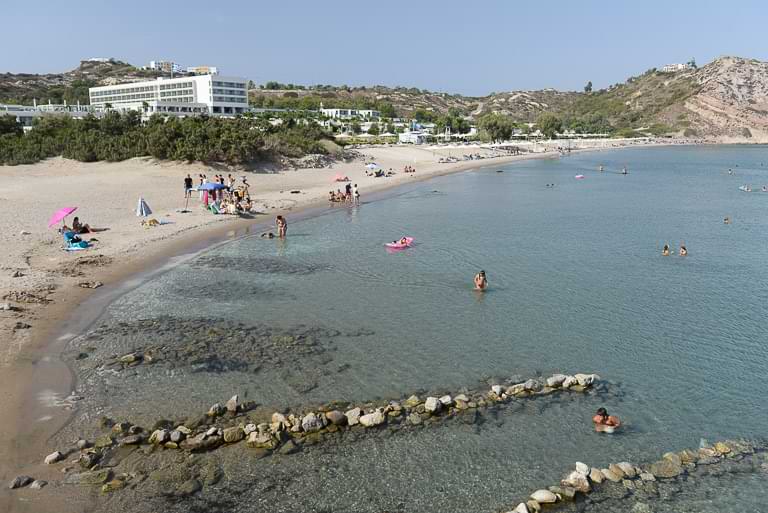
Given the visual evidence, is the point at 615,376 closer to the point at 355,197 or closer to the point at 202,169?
the point at 355,197

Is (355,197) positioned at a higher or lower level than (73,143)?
lower

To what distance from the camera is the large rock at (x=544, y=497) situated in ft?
34.3

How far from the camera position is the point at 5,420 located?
40.2 ft

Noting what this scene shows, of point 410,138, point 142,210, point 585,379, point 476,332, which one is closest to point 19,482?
point 585,379

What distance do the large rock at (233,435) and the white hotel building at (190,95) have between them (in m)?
110

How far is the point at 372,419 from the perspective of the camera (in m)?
12.8

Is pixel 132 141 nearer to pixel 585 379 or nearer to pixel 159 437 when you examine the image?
pixel 159 437

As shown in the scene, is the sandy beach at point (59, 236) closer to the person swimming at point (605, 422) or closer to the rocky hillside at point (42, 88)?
the person swimming at point (605, 422)

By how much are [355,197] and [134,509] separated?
3834 cm

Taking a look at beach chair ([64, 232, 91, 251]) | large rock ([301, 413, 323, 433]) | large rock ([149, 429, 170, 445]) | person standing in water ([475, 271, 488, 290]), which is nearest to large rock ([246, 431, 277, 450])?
large rock ([301, 413, 323, 433])

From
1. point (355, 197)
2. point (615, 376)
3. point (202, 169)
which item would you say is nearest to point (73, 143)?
point (202, 169)

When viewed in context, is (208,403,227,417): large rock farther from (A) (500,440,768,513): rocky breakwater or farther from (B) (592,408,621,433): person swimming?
(B) (592,408,621,433): person swimming

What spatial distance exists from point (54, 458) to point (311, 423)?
4.95 metres

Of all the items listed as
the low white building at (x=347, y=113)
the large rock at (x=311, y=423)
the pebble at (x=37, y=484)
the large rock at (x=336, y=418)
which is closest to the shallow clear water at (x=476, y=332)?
the large rock at (x=311, y=423)
